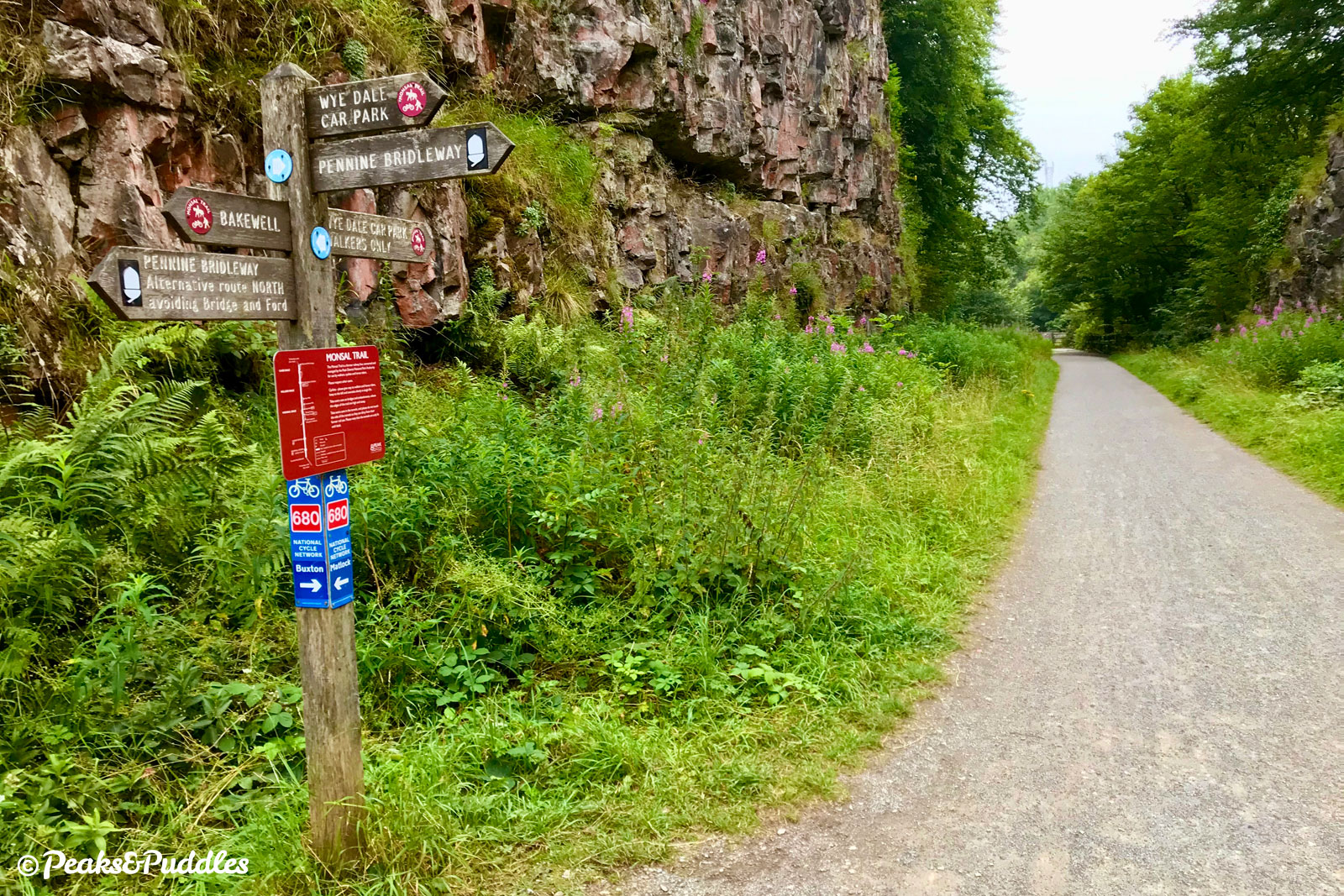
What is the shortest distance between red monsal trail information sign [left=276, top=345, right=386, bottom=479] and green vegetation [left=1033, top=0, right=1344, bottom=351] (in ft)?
80.7

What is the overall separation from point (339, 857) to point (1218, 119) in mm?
30345

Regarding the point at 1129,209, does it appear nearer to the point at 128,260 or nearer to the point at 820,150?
the point at 820,150

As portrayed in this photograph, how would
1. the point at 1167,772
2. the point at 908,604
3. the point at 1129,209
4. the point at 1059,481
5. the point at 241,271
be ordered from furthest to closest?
the point at 1129,209, the point at 1059,481, the point at 908,604, the point at 1167,772, the point at 241,271

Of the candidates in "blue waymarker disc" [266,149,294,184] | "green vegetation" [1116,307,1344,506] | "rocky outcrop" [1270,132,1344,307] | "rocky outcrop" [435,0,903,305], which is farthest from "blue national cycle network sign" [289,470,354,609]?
"rocky outcrop" [1270,132,1344,307]

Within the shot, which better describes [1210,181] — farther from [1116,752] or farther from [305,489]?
[305,489]

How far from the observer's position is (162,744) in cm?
333

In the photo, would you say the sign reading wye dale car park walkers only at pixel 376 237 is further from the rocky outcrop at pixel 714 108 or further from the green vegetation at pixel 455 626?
the rocky outcrop at pixel 714 108

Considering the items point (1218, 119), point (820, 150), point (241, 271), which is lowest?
point (241, 271)

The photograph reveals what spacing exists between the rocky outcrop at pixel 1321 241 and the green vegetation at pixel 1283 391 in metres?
0.73

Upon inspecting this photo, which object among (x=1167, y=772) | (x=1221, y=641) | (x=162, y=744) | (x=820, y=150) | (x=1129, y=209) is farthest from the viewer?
(x=1129, y=209)

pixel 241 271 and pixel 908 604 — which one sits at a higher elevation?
pixel 241 271

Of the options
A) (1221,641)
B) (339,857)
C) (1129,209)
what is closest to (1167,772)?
(1221,641)

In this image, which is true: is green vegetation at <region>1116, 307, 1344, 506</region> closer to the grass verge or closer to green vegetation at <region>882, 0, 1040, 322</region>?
the grass verge

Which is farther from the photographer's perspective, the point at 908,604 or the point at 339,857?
the point at 908,604
